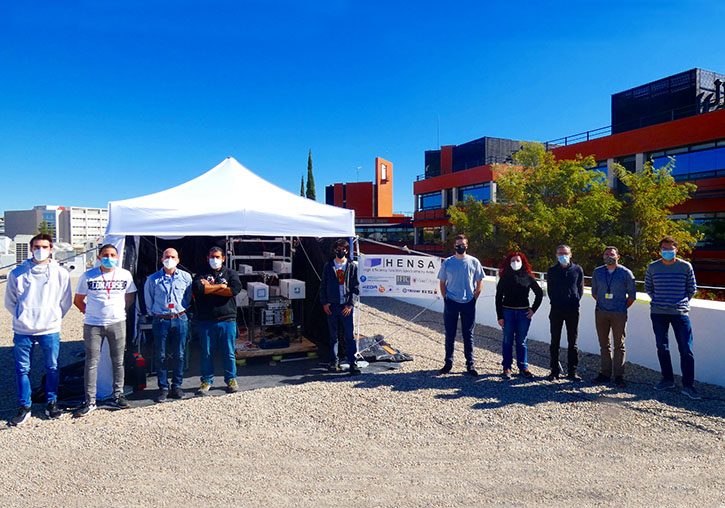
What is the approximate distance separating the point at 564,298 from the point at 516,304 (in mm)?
582

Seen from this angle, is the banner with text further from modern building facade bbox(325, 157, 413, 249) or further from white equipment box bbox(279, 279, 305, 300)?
modern building facade bbox(325, 157, 413, 249)

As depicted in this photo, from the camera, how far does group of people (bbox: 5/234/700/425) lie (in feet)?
14.3

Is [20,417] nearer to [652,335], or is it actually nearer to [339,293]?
[339,293]

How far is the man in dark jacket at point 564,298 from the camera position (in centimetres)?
537

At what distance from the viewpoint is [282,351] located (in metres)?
6.54

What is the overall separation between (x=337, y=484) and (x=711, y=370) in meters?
5.12

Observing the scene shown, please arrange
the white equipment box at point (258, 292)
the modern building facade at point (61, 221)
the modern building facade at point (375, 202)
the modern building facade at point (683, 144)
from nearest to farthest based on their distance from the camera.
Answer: the white equipment box at point (258, 292)
the modern building facade at point (683, 144)
the modern building facade at point (375, 202)
the modern building facade at point (61, 221)

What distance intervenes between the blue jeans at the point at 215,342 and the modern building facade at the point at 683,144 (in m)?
20.7

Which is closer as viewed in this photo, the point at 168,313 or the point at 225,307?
the point at 168,313

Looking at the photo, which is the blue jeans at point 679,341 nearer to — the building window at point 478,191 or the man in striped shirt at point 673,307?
the man in striped shirt at point 673,307

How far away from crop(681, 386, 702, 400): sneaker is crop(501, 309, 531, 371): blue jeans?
169 centimetres

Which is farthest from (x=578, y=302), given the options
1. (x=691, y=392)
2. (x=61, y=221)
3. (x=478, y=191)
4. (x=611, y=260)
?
(x=61, y=221)

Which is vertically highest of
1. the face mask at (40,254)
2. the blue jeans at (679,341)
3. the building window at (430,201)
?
the building window at (430,201)

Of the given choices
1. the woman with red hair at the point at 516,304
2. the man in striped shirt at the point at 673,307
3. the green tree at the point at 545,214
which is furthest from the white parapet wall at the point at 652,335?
the green tree at the point at 545,214
